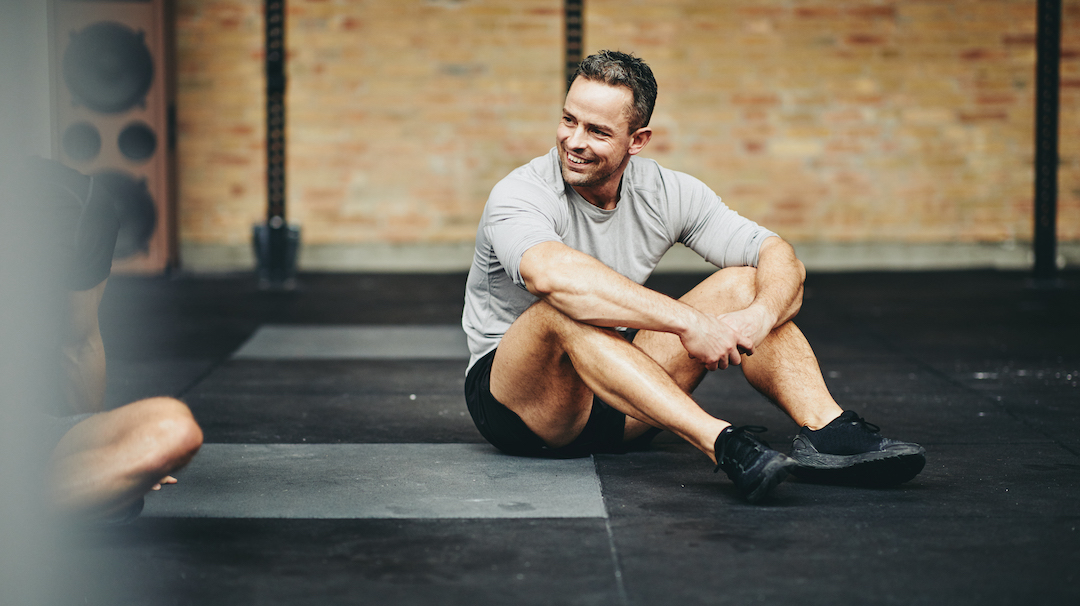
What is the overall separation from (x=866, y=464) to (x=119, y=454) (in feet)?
5.34

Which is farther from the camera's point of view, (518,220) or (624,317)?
(518,220)

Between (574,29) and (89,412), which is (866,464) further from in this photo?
(574,29)

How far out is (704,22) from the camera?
8.08m

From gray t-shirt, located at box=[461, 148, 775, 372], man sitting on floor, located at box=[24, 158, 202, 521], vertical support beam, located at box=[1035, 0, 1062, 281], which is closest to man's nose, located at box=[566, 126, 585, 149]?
gray t-shirt, located at box=[461, 148, 775, 372]

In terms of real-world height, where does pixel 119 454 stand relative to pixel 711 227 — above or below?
below

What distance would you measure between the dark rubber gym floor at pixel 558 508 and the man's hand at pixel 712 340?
0.34 m

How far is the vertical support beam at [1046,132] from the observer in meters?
6.82

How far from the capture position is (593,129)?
2.62 m

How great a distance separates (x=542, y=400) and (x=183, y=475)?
940 millimetres

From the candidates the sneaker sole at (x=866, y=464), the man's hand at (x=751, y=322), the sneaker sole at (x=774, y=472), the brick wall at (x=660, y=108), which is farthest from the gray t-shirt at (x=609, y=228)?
the brick wall at (x=660, y=108)

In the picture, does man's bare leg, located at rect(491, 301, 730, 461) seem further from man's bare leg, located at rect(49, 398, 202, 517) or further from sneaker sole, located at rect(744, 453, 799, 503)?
man's bare leg, located at rect(49, 398, 202, 517)

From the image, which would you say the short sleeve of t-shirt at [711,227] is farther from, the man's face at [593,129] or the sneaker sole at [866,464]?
the sneaker sole at [866,464]

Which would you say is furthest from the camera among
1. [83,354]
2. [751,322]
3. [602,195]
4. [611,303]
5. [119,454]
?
[602,195]

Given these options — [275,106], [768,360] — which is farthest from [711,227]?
[275,106]
